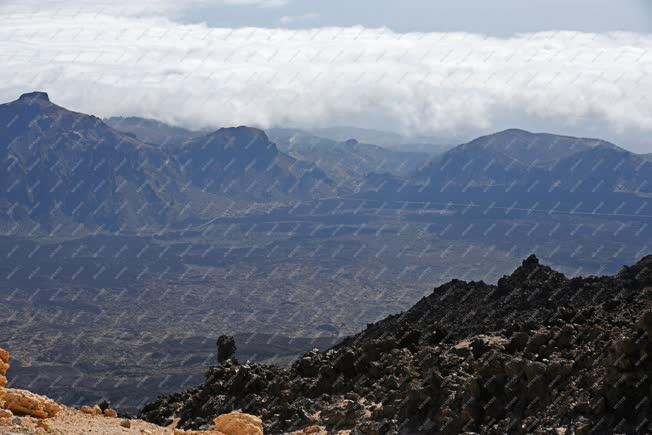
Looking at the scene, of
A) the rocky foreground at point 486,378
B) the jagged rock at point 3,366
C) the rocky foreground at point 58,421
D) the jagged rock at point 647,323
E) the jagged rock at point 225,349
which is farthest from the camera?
the jagged rock at point 225,349

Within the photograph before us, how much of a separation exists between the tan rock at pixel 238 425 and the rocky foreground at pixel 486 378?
259 cm

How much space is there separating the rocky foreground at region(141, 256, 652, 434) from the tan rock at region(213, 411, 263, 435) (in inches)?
102

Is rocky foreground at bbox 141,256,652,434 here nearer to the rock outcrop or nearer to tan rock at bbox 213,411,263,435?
tan rock at bbox 213,411,263,435

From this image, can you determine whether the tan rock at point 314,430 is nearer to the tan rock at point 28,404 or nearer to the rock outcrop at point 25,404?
the rock outcrop at point 25,404

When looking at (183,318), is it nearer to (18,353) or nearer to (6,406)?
(18,353)

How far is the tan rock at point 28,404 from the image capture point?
59.5ft

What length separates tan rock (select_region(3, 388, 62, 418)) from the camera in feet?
59.5

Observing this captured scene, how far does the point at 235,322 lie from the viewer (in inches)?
7131

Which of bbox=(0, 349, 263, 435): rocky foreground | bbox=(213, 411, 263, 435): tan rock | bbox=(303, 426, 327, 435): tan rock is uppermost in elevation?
→ bbox=(0, 349, 263, 435): rocky foreground

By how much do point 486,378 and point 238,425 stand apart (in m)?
5.44

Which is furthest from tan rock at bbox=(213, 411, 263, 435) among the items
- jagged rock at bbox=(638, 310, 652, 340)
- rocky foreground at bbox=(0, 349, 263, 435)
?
jagged rock at bbox=(638, 310, 652, 340)

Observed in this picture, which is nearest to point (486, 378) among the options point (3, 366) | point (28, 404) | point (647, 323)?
point (647, 323)

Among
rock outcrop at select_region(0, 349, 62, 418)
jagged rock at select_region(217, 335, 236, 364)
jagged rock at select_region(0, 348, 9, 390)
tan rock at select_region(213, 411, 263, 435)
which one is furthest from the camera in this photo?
jagged rock at select_region(217, 335, 236, 364)

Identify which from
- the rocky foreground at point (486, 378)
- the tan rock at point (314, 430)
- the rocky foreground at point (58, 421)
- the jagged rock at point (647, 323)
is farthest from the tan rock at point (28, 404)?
the jagged rock at point (647, 323)
